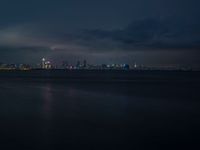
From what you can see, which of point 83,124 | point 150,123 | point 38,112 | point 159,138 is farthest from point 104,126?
point 38,112

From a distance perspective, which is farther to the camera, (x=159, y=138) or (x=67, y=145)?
(x=159, y=138)

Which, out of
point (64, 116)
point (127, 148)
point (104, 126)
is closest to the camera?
point (127, 148)

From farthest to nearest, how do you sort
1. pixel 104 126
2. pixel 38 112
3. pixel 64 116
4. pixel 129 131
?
pixel 38 112 → pixel 64 116 → pixel 104 126 → pixel 129 131

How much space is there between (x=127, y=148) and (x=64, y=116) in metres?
11.5

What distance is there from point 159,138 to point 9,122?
10.7 meters

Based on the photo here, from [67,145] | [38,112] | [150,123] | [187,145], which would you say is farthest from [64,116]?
[187,145]

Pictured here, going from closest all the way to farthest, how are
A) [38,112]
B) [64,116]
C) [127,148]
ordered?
[127,148] → [64,116] → [38,112]

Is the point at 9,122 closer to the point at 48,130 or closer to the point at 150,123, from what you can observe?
the point at 48,130

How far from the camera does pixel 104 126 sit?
71.7ft

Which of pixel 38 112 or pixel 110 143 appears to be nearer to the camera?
pixel 110 143

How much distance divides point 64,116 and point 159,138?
1074cm

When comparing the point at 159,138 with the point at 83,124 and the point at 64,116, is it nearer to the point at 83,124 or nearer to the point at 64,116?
the point at 83,124

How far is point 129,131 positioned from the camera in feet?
65.6

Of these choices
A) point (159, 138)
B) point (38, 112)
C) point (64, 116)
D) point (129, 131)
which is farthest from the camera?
point (38, 112)
